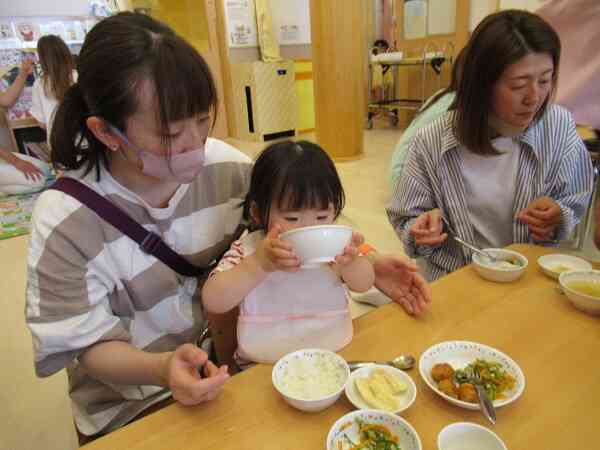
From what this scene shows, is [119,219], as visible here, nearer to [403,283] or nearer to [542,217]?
[403,283]

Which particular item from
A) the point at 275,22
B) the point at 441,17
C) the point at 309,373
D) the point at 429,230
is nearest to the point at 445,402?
the point at 309,373

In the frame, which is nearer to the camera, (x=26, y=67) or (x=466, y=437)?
(x=466, y=437)

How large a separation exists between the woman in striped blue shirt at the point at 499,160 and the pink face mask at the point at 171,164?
0.68m

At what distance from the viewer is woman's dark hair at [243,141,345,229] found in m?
0.95

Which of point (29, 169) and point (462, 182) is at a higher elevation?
point (462, 182)

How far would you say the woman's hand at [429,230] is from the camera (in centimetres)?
123

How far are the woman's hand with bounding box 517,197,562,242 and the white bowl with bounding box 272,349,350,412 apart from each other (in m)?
0.88

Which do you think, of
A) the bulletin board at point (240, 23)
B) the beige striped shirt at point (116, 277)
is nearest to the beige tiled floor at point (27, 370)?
the beige striped shirt at point (116, 277)

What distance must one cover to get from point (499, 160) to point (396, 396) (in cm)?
105

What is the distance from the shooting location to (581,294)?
2.96 ft

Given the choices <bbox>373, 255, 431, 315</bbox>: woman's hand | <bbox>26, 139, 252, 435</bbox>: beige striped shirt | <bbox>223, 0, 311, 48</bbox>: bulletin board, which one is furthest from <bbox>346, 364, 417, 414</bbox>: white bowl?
<bbox>223, 0, 311, 48</bbox>: bulletin board

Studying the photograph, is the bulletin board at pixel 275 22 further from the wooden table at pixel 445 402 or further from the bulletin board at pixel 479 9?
the wooden table at pixel 445 402

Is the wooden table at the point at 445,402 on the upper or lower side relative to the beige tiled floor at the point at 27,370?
upper

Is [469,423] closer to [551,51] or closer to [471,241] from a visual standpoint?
[471,241]
